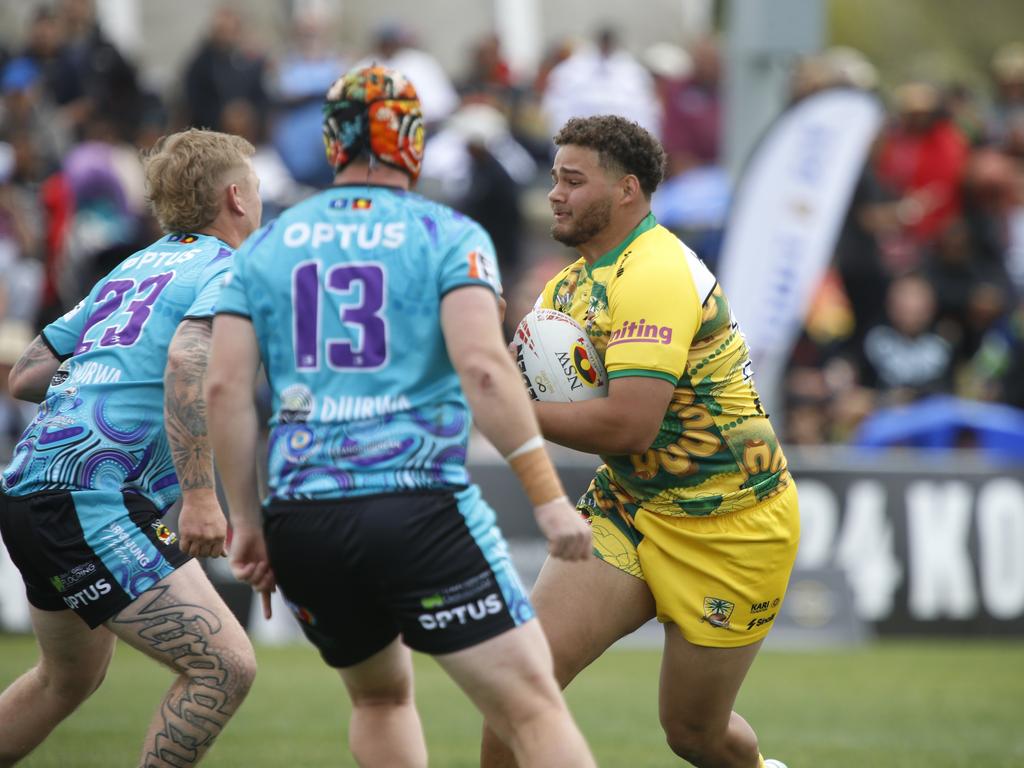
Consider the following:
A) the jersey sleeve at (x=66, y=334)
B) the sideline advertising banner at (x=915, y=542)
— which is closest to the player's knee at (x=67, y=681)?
the jersey sleeve at (x=66, y=334)

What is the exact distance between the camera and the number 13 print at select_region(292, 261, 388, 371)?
13.8 feet

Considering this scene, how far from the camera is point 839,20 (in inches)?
1748

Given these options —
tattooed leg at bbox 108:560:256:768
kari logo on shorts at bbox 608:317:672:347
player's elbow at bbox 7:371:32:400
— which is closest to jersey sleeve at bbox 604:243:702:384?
kari logo on shorts at bbox 608:317:672:347

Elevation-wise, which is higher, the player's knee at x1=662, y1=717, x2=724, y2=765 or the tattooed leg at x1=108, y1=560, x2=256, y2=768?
the tattooed leg at x1=108, y1=560, x2=256, y2=768

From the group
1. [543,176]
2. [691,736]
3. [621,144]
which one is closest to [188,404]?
[621,144]

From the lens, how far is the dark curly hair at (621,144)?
540cm

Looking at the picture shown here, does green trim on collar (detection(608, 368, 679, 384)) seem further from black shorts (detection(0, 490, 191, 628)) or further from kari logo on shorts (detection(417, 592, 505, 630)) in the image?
black shorts (detection(0, 490, 191, 628))

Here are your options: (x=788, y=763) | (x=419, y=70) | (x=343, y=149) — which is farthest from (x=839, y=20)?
(x=343, y=149)

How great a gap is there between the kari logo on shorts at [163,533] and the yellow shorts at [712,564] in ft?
4.83

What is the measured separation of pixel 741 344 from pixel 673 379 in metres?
0.48

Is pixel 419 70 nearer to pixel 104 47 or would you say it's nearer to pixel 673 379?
pixel 104 47

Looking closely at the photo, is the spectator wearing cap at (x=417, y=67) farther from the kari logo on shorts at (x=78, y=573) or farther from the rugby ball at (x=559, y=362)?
the kari logo on shorts at (x=78, y=573)

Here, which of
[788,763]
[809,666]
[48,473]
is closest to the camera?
[48,473]

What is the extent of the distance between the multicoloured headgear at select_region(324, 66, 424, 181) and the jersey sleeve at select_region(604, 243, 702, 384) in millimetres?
1127
